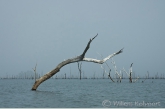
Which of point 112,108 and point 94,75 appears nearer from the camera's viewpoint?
point 112,108

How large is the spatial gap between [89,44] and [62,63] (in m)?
3.18

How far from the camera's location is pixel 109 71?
46.4m

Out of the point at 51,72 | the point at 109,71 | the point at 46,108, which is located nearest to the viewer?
the point at 46,108

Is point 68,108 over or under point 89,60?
under

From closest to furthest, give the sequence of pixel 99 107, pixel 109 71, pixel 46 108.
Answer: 1. pixel 46 108
2. pixel 99 107
3. pixel 109 71

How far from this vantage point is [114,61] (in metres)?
47.3

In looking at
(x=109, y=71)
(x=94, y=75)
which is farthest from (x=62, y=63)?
(x=94, y=75)

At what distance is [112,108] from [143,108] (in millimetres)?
1750

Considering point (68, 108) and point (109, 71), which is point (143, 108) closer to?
point (68, 108)

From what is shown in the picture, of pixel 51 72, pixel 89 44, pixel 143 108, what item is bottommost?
pixel 143 108

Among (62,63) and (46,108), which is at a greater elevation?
(62,63)

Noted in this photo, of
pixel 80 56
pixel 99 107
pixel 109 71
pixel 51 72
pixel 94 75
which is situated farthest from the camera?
pixel 94 75

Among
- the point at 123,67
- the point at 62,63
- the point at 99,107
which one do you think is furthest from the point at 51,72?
the point at 123,67

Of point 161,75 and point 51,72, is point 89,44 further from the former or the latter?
point 161,75
